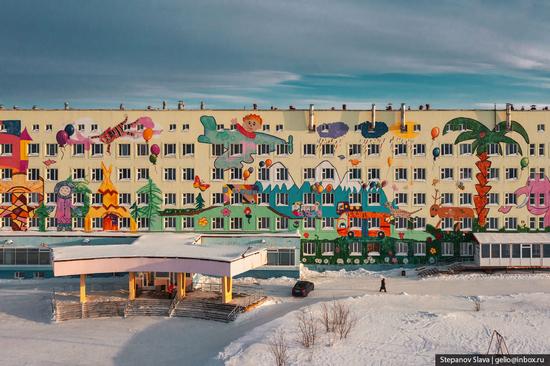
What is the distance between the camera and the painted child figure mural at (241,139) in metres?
66.7

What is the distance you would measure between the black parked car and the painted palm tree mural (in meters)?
21.6

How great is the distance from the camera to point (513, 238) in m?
64.2

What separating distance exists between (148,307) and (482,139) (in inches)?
1514

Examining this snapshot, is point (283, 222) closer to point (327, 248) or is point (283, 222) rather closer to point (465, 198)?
point (327, 248)

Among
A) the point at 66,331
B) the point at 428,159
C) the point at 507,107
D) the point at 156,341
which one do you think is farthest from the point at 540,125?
the point at 66,331

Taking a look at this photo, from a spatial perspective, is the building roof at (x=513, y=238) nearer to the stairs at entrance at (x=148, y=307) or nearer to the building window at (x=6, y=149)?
the stairs at entrance at (x=148, y=307)

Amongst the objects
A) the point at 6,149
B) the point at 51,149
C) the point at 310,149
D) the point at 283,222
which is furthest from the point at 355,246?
the point at 6,149

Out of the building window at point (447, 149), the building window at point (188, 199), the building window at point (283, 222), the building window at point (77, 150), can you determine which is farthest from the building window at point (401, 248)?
the building window at point (77, 150)

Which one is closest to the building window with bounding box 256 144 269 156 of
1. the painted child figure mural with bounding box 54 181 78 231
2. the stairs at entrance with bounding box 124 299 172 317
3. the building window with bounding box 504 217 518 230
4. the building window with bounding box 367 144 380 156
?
the building window with bounding box 367 144 380 156

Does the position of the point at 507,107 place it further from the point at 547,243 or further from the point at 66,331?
the point at 66,331

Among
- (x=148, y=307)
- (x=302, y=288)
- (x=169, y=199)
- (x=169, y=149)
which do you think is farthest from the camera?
(x=169, y=199)

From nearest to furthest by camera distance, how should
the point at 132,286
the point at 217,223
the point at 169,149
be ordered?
the point at 132,286
the point at 217,223
the point at 169,149

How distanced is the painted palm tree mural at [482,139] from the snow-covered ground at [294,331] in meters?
11.6

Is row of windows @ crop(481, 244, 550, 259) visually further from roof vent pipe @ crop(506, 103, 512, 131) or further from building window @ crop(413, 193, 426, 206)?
roof vent pipe @ crop(506, 103, 512, 131)
